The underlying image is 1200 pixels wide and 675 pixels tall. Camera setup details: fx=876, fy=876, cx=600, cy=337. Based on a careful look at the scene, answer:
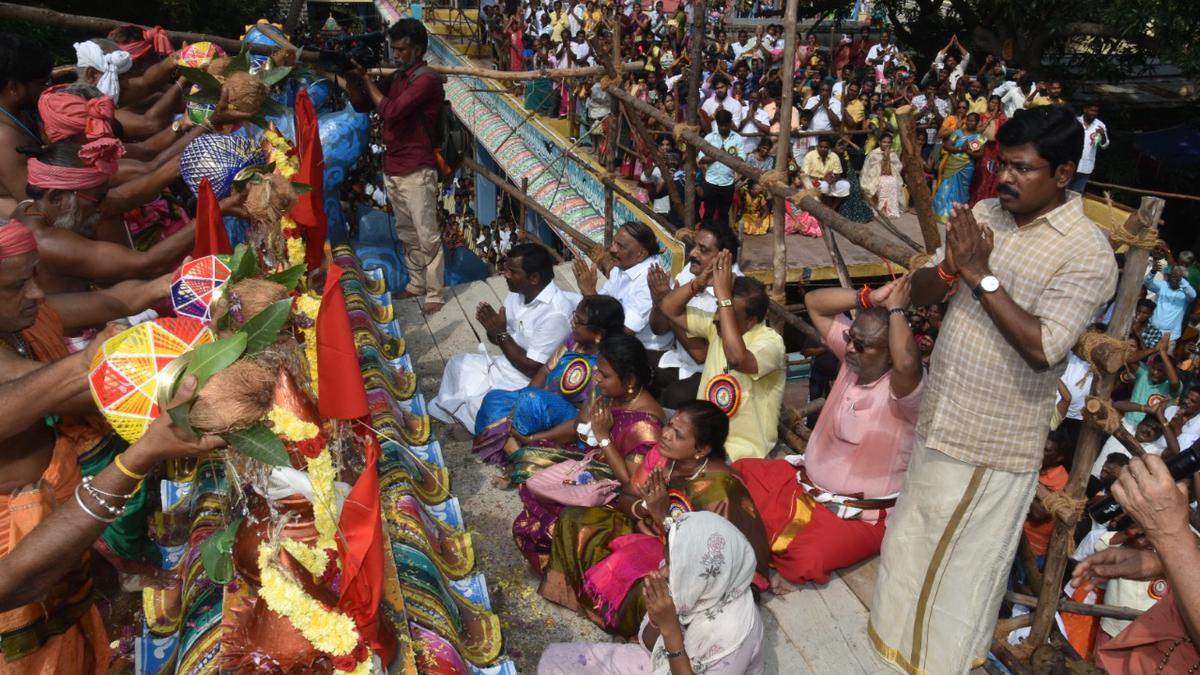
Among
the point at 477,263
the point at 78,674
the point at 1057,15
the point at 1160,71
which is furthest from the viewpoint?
the point at 1160,71

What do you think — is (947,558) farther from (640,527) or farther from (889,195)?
(889,195)

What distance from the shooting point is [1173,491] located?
1.81 m

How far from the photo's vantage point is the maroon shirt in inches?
221

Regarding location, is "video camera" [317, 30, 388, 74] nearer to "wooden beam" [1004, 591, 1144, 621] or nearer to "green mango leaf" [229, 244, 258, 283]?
"green mango leaf" [229, 244, 258, 283]

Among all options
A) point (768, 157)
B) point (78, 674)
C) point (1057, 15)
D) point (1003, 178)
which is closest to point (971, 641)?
point (1003, 178)

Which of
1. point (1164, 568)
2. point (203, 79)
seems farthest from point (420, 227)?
point (1164, 568)

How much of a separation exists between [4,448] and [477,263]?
517cm

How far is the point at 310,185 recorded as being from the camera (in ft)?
13.1

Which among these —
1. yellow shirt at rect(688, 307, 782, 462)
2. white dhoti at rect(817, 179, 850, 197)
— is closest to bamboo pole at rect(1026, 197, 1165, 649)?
yellow shirt at rect(688, 307, 782, 462)

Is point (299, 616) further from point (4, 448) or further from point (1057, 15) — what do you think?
point (1057, 15)

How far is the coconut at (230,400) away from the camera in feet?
5.60

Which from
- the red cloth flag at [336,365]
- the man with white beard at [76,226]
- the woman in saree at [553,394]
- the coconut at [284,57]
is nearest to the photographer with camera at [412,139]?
the coconut at [284,57]

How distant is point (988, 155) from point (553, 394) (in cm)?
790

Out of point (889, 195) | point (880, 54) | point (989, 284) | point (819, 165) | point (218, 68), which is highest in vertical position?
point (218, 68)
